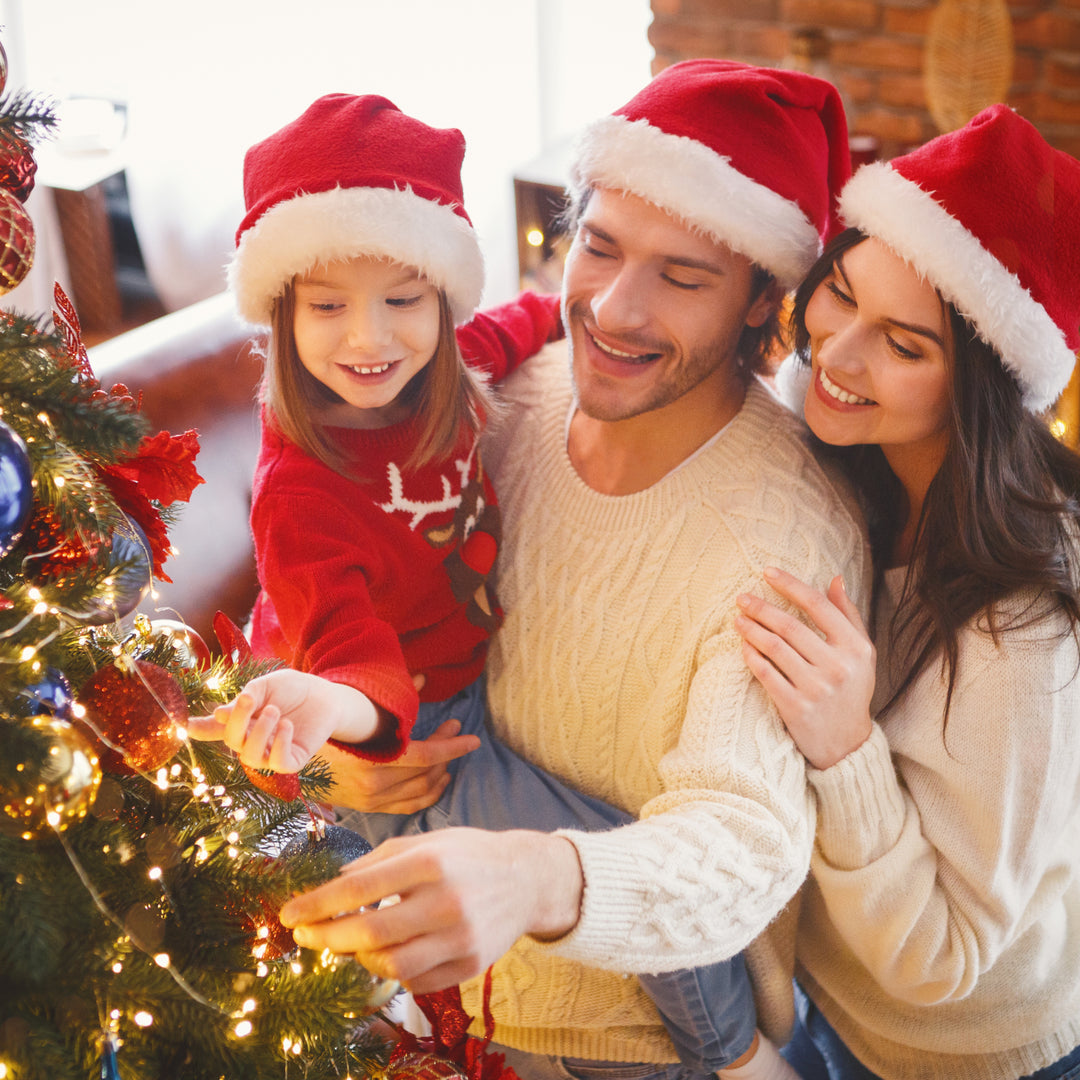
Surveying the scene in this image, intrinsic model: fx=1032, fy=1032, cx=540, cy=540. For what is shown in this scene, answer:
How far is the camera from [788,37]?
10.0 ft

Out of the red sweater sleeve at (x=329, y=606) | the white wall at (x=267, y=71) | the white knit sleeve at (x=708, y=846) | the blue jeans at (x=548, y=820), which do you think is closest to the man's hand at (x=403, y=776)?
the blue jeans at (x=548, y=820)

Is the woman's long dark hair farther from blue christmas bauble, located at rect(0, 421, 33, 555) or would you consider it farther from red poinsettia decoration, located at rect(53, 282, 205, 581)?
blue christmas bauble, located at rect(0, 421, 33, 555)

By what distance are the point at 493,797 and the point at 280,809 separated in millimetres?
397

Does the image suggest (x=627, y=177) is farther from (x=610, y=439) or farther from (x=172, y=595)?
(x=172, y=595)

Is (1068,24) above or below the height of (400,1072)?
above

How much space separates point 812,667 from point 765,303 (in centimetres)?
52

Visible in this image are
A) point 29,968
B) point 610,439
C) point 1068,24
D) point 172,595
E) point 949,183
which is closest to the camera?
point 29,968

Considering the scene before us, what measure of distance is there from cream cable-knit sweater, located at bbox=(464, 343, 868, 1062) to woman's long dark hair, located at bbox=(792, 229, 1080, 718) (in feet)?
0.40

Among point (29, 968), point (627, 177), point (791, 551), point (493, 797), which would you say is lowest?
point (493, 797)

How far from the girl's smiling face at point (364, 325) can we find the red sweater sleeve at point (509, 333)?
25 centimetres

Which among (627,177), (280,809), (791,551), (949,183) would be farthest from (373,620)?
(949,183)

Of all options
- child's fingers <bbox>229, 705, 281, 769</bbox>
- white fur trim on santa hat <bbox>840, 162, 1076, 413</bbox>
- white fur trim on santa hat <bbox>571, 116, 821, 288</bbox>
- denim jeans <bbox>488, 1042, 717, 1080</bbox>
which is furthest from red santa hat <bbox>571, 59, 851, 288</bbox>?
denim jeans <bbox>488, 1042, 717, 1080</bbox>

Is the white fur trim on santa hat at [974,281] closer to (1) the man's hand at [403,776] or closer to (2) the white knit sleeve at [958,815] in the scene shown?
(2) the white knit sleeve at [958,815]

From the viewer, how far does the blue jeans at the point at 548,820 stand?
1.19 m
